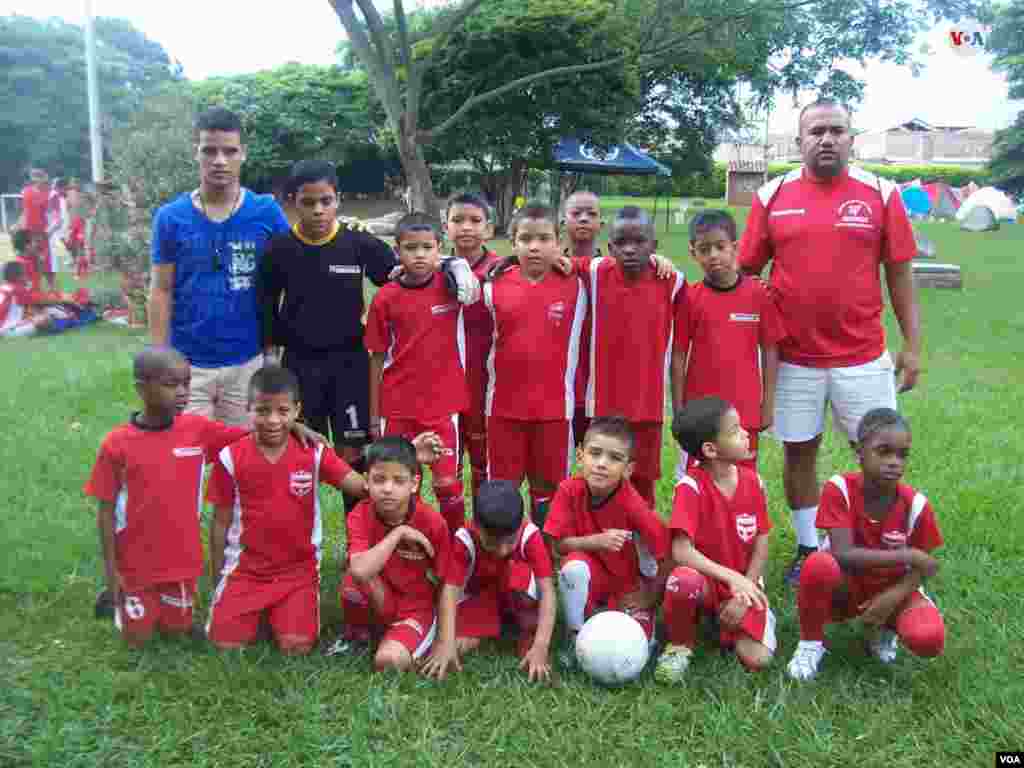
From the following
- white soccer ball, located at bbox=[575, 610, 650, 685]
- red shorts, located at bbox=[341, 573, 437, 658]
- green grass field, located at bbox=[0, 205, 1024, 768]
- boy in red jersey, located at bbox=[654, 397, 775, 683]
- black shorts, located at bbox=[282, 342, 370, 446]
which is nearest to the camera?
green grass field, located at bbox=[0, 205, 1024, 768]

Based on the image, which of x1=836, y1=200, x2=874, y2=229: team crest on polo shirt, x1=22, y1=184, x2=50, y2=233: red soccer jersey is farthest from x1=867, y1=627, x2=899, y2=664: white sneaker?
x1=22, y1=184, x2=50, y2=233: red soccer jersey

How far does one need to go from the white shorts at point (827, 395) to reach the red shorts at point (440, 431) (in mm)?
1469

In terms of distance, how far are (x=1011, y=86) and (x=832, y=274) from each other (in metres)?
41.4

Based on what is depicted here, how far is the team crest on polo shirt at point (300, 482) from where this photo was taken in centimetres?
374

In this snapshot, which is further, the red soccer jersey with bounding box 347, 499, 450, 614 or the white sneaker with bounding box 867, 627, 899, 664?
the red soccer jersey with bounding box 347, 499, 450, 614

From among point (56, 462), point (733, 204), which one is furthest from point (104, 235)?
point (733, 204)

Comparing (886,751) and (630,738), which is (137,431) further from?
(886,751)

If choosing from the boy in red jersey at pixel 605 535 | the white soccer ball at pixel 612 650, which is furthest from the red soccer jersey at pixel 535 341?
the white soccer ball at pixel 612 650

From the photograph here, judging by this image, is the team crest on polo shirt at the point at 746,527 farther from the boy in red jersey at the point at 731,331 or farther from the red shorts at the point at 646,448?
the red shorts at the point at 646,448

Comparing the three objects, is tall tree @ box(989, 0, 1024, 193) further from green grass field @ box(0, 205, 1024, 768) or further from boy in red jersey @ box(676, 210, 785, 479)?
boy in red jersey @ box(676, 210, 785, 479)

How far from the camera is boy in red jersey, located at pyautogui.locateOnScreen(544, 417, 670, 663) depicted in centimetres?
360

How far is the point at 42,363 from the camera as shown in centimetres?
902

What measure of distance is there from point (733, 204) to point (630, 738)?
45180 mm

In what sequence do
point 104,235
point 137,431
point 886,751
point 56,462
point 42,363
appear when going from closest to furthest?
1. point 886,751
2. point 137,431
3. point 56,462
4. point 42,363
5. point 104,235
